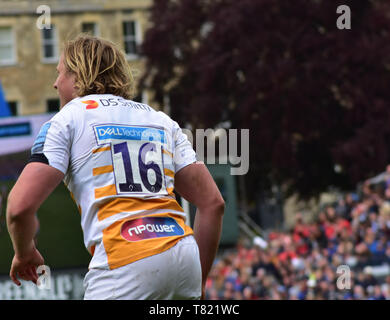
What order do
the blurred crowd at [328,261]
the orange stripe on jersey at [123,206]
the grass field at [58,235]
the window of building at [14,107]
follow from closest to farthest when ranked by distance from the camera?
the orange stripe on jersey at [123,206]
the blurred crowd at [328,261]
the grass field at [58,235]
the window of building at [14,107]

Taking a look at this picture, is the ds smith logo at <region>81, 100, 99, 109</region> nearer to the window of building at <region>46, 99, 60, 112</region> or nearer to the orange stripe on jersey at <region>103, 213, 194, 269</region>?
the orange stripe on jersey at <region>103, 213, 194, 269</region>

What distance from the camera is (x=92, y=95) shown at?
328cm

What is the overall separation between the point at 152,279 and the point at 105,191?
33 cm

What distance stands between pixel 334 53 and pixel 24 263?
24.8 meters

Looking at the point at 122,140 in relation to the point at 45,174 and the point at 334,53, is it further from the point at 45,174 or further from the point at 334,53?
the point at 334,53

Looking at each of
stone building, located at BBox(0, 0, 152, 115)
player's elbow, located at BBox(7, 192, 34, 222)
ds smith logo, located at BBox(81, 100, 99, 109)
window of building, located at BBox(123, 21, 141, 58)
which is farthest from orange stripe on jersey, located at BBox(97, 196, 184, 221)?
window of building, located at BBox(123, 21, 141, 58)

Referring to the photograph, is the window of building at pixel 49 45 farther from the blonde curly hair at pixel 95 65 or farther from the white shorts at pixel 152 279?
the white shorts at pixel 152 279

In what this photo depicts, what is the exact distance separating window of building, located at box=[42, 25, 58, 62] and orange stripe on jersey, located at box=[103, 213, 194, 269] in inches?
1513

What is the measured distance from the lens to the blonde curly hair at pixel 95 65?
3279 millimetres

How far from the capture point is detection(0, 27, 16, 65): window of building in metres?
40.4

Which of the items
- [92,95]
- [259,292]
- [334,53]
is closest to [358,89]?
[334,53]

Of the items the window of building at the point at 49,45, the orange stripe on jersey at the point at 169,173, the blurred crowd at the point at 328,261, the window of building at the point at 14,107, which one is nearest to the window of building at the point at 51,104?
the window of building at the point at 14,107

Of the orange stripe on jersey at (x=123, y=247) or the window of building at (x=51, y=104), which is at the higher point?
the orange stripe on jersey at (x=123, y=247)

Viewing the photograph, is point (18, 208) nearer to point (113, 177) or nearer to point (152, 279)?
point (113, 177)
